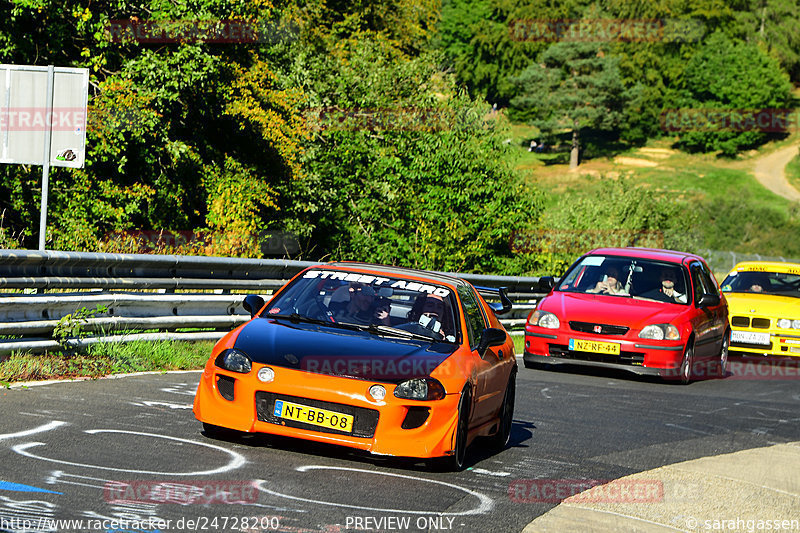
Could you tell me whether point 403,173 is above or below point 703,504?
above

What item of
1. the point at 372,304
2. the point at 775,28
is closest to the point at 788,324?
the point at 372,304

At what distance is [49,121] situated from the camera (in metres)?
11.2

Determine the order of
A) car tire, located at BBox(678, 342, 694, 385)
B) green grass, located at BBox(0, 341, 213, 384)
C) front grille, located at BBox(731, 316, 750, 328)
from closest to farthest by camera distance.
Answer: green grass, located at BBox(0, 341, 213, 384)
car tire, located at BBox(678, 342, 694, 385)
front grille, located at BBox(731, 316, 750, 328)

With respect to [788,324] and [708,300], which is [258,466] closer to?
[708,300]

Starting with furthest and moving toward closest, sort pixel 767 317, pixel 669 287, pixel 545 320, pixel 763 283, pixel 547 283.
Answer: pixel 763 283 → pixel 767 317 → pixel 547 283 → pixel 669 287 → pixel 545 320

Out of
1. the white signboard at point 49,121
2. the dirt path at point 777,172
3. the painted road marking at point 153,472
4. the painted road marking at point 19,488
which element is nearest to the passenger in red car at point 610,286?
the white signboard at point 49,121

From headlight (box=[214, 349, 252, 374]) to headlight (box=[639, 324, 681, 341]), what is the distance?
825cm

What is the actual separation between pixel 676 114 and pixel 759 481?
373 feet

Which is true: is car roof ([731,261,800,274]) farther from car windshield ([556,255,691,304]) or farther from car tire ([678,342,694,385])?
car tire ([678,342,694,385])

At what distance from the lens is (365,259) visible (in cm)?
3412

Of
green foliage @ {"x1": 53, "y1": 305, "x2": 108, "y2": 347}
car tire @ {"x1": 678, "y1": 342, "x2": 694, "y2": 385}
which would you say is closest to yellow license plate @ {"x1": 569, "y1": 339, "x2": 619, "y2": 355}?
car tire @ {"x1": 678, "y1": 342, "x2": 694, "y2": 385}

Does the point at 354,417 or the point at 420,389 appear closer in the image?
the point at 354,417

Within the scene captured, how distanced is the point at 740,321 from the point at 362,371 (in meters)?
13.2

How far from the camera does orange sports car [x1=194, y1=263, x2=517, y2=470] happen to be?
692 cm
